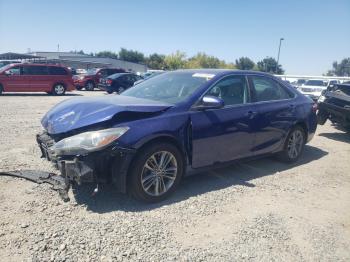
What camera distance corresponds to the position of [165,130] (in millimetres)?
3961

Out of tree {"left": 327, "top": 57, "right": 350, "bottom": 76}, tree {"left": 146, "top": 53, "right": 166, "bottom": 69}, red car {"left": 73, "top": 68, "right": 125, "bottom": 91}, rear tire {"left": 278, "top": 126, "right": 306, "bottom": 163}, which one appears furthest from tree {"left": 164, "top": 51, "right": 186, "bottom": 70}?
rear tire {"left": 278, "top": 126, "right": 306, "bottom": 163}

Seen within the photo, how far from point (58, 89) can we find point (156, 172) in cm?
1643

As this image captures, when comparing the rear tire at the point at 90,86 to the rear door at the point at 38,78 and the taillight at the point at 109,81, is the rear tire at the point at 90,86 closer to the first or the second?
the taillight at the point at 109,81

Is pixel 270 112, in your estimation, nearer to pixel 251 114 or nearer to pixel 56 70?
pixel 251 114

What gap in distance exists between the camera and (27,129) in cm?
783

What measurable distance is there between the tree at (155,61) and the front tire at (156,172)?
78.3m

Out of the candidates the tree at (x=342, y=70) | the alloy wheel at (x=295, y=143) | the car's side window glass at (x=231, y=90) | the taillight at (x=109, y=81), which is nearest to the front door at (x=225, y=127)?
the car's side window glass at (x=231, y=90)

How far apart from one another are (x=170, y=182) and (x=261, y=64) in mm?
87438

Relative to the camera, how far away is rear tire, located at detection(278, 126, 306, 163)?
236 inches

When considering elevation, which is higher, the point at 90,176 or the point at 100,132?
the point at 100,132

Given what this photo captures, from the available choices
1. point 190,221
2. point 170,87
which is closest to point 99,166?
point 190,221

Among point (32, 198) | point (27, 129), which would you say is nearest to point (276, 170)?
point (32, 198)

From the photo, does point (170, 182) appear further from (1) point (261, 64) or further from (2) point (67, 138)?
(1) point (261, 64)

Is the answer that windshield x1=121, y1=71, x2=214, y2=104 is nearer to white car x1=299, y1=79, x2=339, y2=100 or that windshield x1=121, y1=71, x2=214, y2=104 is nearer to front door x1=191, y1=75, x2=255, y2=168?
front door x1=191, y1=75, x2=255, y2=168
